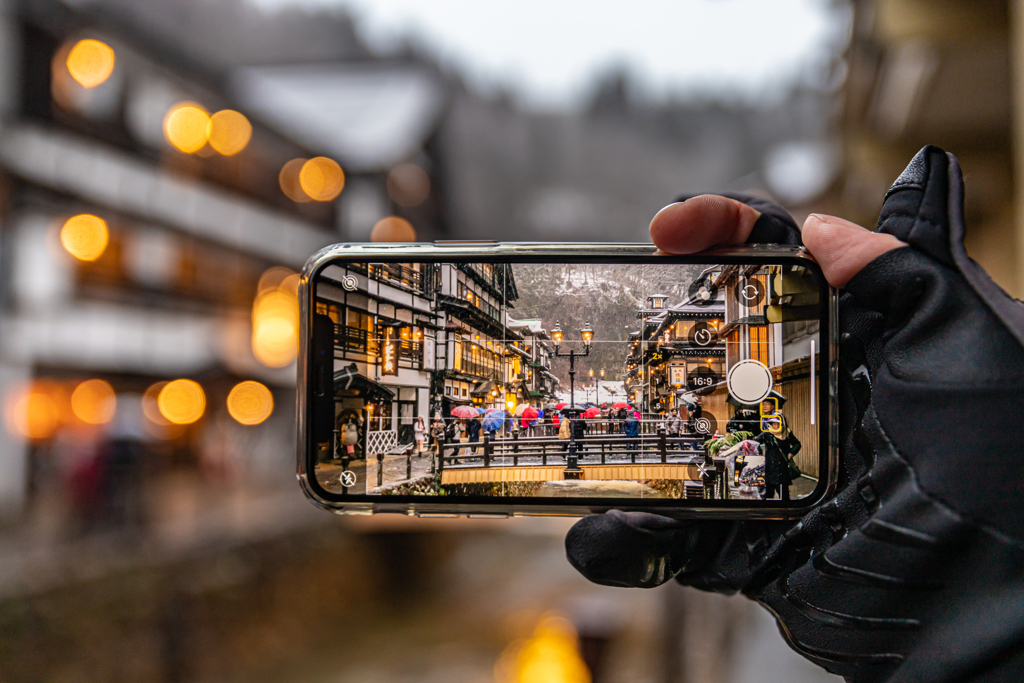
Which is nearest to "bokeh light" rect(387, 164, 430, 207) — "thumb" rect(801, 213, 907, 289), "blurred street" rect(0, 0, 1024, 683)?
"blurred street" rect(0, 0, 1024, 683)

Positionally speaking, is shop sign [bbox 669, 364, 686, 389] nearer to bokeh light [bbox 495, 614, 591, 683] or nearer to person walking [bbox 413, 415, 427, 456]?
person walking [bbox 413, 415, 427, 456]

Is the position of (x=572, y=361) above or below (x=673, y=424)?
above

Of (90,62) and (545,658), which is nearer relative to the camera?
(90,62)

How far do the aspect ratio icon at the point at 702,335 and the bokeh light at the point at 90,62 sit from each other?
1162 cm

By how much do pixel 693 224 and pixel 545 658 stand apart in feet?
35.3

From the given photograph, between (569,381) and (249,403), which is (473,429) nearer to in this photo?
(569,381)

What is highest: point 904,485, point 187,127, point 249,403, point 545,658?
point 187,127

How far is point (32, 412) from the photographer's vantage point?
27.3 ft

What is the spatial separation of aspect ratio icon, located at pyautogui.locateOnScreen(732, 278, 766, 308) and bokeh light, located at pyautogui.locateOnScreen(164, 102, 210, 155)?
13079mm

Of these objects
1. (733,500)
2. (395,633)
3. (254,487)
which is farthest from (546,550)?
(733,500)

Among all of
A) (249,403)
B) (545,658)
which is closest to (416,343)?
(545,658)

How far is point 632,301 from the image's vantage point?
125 centimetres

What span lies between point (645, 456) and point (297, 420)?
0.75 m

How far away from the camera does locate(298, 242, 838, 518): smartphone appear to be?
3.95 feet
